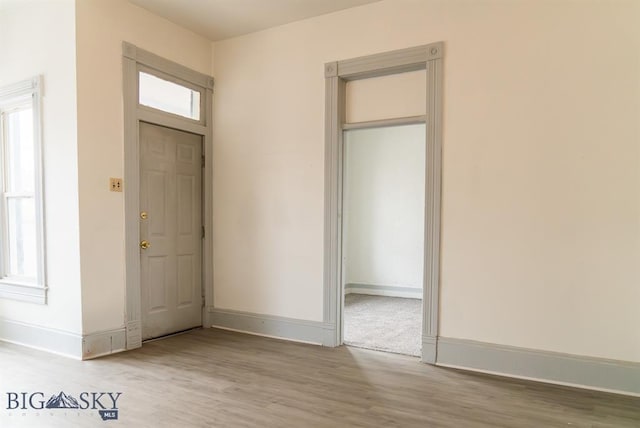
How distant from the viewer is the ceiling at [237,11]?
3.94 m

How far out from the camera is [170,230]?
4.45 m

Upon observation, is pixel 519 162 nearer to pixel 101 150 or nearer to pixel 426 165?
pixel 426 165

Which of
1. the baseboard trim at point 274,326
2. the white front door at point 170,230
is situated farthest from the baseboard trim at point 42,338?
the baseboard trim at point 274,326

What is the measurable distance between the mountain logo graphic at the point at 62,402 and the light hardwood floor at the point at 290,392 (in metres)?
0.07

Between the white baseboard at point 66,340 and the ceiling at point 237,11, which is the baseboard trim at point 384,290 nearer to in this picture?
the white baseboard at point 66,340

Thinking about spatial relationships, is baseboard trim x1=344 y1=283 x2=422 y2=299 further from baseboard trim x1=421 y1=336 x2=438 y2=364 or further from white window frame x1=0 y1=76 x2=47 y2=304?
white window frame x1=0 y1=76 x2=47 y2=304

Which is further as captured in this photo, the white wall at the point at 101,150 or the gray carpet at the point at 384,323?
the gray carpet at the point at 384,323

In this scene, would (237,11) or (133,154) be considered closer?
(133,154)

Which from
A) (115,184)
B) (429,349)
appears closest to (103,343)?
(115,184)

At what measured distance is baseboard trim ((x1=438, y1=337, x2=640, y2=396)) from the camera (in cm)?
298

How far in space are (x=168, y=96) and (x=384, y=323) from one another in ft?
11.8

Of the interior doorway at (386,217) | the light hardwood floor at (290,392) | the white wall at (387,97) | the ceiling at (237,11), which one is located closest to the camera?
the light hardwood floor at (290,392)

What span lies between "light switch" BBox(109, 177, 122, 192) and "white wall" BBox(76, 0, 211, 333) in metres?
0.04

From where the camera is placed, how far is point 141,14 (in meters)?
4.07
